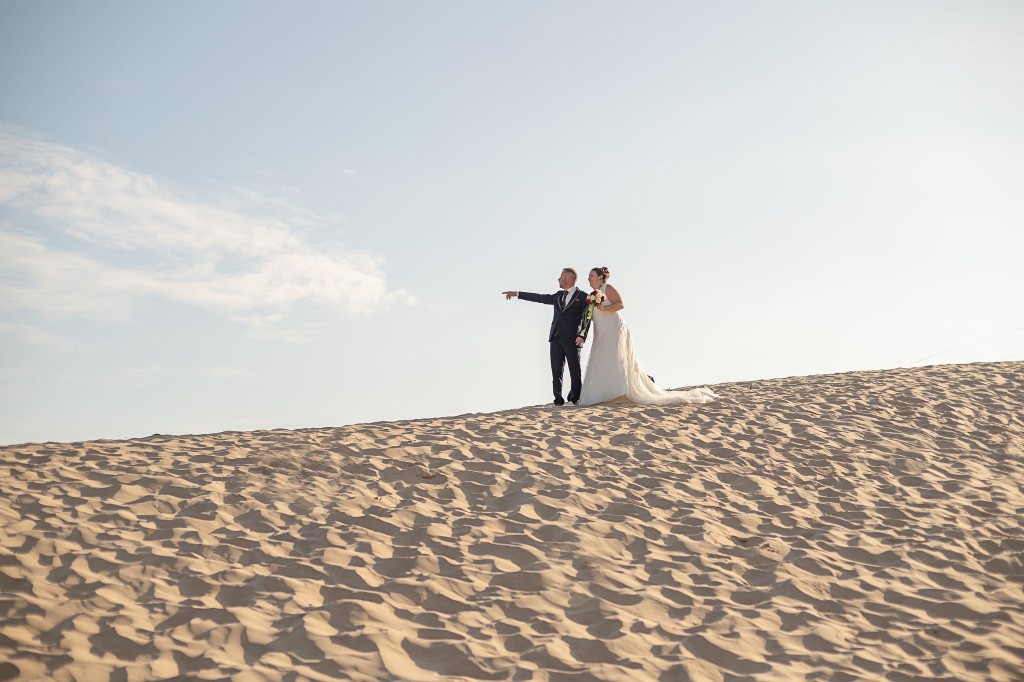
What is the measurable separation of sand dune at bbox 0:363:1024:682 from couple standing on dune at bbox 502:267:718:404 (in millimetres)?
1593

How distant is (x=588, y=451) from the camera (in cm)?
1041

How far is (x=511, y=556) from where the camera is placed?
7043mm

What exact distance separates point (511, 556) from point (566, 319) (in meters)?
6.53

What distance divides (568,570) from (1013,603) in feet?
11.7

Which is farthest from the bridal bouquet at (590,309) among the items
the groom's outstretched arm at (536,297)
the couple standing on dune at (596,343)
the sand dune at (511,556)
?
the sand dune at (511,556)

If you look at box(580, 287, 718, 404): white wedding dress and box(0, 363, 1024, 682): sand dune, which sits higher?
box(580, 287, 718, 404): white wedding dress

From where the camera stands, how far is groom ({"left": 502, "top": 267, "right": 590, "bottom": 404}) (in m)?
13.1

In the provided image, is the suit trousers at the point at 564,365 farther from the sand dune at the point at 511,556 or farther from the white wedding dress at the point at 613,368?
the sand dune at the point at 511,556

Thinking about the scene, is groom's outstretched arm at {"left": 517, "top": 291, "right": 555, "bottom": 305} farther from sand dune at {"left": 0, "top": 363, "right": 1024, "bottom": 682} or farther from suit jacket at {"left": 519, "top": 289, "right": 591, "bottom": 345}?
sand dune at {"left": 0, "top": 363, "right": 1024, "bottom": 682}

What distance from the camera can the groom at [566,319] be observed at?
1306cm

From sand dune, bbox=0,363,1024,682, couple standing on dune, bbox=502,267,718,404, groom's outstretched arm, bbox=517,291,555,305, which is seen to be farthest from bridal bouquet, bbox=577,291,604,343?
sand dune, bbox=0,363,1024,682

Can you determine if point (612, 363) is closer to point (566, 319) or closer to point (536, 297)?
point (566, 319)

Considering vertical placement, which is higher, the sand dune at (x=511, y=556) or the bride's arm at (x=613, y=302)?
the bride's arm at (x=613, y=302)

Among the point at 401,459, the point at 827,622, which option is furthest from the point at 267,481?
the point at 827,622
